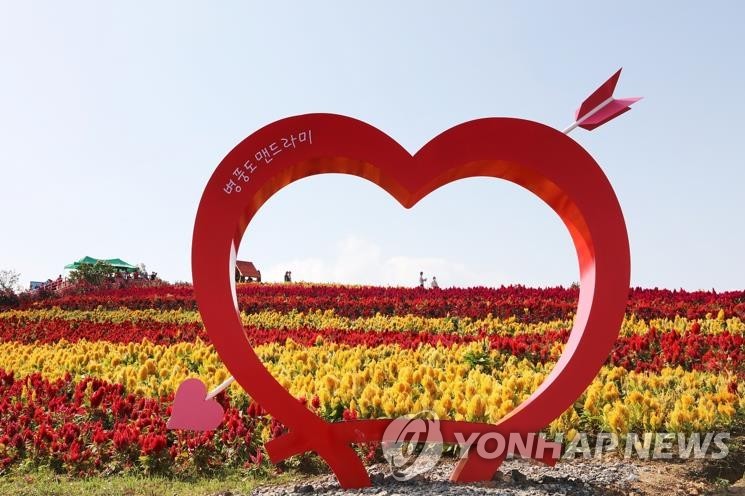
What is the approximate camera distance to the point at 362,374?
5559 mm

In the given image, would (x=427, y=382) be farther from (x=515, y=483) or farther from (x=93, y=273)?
(x=93, y=273)

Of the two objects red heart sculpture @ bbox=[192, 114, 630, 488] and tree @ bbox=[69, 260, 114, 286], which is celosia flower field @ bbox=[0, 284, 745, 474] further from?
tree @ bbox=[69, 260, 114, 286]

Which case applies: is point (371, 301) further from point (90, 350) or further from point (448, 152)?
point (448, 152)

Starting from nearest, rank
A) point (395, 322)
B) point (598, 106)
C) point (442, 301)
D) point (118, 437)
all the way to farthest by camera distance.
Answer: point (598, 106), point (118, 437), point (395, 322), point (442, 301)

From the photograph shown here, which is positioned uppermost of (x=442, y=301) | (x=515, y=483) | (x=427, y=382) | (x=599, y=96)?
(x=599, y=96)

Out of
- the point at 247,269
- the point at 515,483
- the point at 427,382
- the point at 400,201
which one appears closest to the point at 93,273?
the point at 247,269

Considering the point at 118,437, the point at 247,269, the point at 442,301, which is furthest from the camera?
the point at 247,269

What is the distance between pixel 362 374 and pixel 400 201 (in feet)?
5.69

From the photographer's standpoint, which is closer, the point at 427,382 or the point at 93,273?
the point at 427,382

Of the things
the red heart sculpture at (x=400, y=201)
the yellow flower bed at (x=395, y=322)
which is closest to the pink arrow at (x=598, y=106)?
the red heart sculpture at (x=400, y=201)

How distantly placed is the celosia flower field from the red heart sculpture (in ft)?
1.77

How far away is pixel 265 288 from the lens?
15195mm

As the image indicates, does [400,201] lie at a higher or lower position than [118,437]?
higher

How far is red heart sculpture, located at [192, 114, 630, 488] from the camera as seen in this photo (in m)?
4.27
